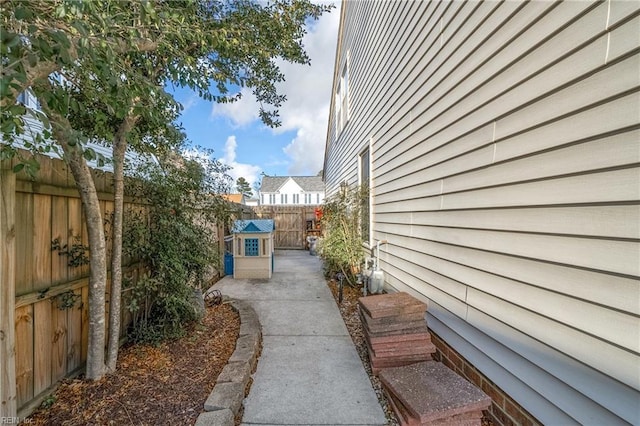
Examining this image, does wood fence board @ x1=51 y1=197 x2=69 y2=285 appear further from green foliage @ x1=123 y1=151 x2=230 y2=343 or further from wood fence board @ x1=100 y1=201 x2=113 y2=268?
green foliage @ x1=123 y1=151 x2=230 y2=343

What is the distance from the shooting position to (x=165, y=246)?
324 cm

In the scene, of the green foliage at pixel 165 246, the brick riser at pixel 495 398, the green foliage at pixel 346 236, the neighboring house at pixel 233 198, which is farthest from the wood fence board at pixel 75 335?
the green foliage at pixel 346 236

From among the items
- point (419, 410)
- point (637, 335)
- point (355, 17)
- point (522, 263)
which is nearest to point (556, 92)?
point (522, 263)

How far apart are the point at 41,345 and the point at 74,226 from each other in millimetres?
868

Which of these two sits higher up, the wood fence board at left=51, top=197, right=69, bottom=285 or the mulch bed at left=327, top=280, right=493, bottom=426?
the wood fence board at left=51, top=197, right=69, bottom=285

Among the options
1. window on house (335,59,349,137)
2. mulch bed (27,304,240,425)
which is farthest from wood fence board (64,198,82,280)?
window on house (335,59,349,137)

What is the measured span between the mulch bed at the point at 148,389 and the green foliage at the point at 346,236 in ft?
10.4

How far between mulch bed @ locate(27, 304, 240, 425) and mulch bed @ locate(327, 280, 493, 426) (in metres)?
1.39

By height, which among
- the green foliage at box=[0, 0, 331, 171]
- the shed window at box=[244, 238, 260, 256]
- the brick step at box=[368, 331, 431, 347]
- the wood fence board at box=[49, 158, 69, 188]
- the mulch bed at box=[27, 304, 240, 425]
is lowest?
the mulch bed at box=[27, 304, 240, 425]

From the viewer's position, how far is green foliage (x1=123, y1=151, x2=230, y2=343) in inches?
123

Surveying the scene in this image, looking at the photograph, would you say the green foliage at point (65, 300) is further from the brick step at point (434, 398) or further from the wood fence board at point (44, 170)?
the brick step at point (434, 398)

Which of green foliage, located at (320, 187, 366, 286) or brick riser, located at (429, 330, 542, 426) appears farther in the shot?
green foliage, located at (320, 187, 366, 286)

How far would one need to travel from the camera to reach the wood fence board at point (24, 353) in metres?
1.92

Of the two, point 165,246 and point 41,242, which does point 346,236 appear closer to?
point 165,246
